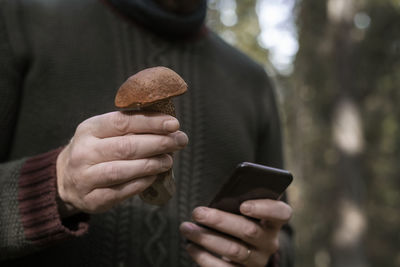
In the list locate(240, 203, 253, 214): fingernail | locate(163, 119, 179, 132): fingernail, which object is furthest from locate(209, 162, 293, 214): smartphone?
locate(163, 119, 179, 132): fingernail

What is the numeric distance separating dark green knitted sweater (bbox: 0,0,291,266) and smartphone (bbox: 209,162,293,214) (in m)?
0.23

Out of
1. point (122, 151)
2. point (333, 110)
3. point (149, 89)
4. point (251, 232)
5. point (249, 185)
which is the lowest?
point (333, 110)

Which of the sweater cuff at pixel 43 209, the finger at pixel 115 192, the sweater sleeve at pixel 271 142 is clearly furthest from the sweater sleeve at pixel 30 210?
the sweater sleeve at pixel 271 142

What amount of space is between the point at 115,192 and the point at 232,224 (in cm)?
30

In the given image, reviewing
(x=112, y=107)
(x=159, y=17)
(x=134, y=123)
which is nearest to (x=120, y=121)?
(x=134, y=123)

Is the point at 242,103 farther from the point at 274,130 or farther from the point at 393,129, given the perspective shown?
the point at 393,129

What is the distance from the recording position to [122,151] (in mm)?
672

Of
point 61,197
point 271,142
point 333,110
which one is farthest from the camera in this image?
point 333,110

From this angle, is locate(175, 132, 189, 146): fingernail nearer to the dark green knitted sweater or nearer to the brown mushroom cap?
the brown mushroom cap

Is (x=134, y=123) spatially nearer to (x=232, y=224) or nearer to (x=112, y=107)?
(x=112, y=107)

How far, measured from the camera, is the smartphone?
84 cm

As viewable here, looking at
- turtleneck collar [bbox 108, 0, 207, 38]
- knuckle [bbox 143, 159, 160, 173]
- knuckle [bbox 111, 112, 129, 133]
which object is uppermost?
turtleneck collar [bbox 108, 0, 207, 38]

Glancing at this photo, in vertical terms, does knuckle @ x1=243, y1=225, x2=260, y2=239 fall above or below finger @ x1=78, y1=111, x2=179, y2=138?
below

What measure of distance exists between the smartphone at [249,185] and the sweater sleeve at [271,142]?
462 mm
